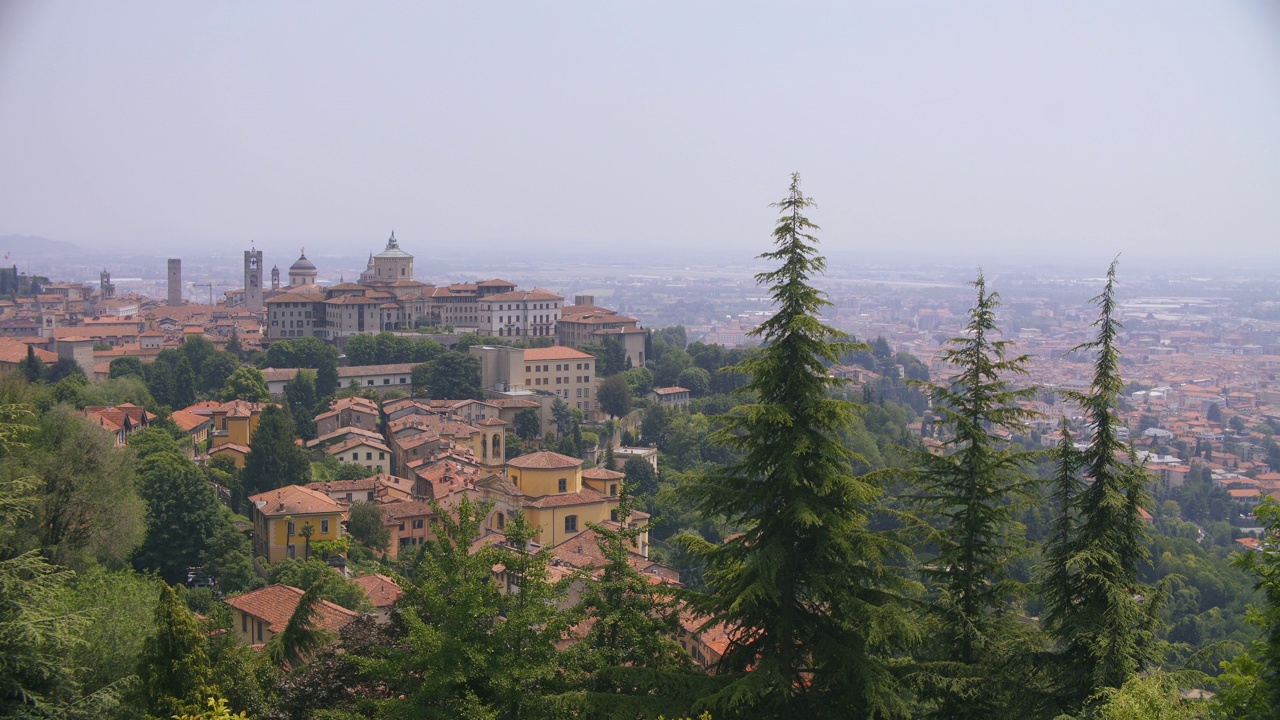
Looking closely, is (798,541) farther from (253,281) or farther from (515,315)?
(253,281)

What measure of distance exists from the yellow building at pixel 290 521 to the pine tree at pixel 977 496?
2010 centimetres

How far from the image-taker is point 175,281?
94.6 m

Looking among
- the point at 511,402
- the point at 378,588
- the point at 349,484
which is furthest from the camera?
the point at 511,402

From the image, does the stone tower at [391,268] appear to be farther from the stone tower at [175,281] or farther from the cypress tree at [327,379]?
the stone tower at [175,281]

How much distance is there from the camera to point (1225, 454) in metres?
65.8

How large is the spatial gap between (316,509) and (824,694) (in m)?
20.7

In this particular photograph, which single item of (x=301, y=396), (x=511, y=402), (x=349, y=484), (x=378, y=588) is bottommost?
(x=378, y=588)

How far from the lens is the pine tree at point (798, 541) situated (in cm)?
808

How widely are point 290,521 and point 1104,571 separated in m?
21.6

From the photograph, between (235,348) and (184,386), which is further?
(235,348)

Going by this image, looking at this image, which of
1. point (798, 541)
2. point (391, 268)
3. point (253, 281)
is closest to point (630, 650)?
point (798, 541)

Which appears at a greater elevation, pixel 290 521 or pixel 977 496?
pixel 977 496

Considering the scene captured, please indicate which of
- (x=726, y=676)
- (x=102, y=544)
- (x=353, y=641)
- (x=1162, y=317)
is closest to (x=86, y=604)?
(x=353, y=641)

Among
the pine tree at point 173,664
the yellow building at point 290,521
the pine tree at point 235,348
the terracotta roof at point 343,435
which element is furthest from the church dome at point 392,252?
the pine tree at point 173,664
